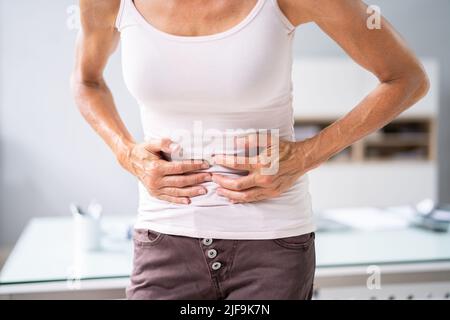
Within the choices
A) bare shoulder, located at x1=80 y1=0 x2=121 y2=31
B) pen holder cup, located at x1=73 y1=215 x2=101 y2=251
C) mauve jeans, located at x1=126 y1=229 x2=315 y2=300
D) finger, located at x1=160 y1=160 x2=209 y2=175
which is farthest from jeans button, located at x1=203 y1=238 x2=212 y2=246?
pen holder cup, located at x1=73 y1=215 x2=101 y2=251

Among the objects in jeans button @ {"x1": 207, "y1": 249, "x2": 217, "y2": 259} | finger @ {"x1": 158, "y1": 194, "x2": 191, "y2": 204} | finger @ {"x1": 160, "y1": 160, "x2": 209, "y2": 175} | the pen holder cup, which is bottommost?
the pen holder cup

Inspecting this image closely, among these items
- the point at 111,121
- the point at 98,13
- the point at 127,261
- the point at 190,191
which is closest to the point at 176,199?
the point at 190,191

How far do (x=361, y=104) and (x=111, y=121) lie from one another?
46cm

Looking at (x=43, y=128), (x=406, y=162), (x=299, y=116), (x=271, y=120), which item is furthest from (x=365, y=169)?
(x=271, y=120)

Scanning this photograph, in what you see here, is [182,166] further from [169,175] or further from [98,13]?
[98,13]

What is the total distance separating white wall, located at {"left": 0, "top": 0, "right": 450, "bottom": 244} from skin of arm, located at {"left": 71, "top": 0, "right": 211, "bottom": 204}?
→ 9.20 feet

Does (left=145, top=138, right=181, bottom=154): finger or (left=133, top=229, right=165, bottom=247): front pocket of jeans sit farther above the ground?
(left=145, top=138, right=181, bottom=154): finger

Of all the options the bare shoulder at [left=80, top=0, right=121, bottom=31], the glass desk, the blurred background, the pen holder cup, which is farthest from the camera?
the blurred background

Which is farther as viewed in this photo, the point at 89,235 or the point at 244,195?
the point at 89,235

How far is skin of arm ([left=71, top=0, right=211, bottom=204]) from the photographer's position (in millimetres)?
896

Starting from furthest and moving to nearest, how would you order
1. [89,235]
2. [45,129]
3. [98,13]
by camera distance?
[45,129] → [89,235] → [98,13]

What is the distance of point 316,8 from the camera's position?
838 millimetres

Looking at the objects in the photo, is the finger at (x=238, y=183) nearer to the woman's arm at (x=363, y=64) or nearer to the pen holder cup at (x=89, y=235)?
the woman's arm at (x=363, y=64)

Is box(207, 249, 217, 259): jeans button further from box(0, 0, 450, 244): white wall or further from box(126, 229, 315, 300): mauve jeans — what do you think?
box(0, 0, 450, 244): white wall
